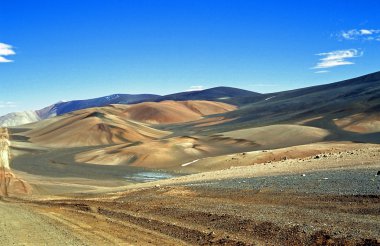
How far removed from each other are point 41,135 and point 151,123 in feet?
218

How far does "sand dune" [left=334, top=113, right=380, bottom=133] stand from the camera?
88919mm

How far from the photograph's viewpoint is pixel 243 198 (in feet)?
73.2

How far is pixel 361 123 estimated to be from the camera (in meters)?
94.5

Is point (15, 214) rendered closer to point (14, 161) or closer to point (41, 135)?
point (14, 161)

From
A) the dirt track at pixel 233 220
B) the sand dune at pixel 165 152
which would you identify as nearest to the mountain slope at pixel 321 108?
the sand dune at pixel 165 152

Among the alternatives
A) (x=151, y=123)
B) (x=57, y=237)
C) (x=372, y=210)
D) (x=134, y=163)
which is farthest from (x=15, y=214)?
(x=151, y=123)

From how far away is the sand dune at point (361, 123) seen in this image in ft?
292

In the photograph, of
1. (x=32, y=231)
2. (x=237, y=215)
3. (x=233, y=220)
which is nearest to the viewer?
(x=32, y=231)

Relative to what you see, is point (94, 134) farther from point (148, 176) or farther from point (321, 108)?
point (321, 108)

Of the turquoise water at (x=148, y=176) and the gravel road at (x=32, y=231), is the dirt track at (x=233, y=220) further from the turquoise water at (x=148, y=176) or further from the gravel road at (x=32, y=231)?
the turquoise water at (x=148, y=176)

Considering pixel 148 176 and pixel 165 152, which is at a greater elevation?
pixel 165 152

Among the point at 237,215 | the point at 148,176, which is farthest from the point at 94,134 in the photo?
the point at 237,215

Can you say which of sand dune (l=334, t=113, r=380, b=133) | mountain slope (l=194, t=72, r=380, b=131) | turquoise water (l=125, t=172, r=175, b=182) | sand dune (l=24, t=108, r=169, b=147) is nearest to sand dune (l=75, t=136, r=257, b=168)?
turquoise water (l=125, t=172, r=175, b=182)

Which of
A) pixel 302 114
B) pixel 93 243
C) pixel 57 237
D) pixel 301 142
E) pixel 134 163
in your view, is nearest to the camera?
pixel 93 243
